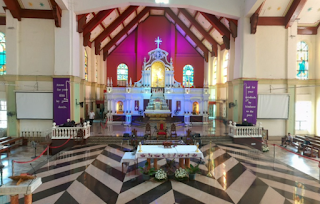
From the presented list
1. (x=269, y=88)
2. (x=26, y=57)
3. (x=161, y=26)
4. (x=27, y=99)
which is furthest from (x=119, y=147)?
(x=161, y=26)

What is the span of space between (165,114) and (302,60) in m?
12.6

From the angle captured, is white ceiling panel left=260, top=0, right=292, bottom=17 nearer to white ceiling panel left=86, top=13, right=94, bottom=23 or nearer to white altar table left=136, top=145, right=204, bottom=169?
white altar table left=136, top=145, right=204, bottom=169

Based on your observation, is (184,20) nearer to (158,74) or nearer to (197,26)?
(197,26)

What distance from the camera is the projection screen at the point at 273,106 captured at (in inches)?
599

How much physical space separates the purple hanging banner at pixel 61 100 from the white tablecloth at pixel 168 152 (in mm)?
8023

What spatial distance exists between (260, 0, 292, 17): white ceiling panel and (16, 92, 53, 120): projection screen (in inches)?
660

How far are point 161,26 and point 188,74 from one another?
24.1 ft

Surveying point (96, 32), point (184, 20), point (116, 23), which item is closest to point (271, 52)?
point (184, 20)

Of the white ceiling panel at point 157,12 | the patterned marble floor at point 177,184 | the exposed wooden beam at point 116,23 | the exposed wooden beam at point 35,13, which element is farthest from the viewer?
the white ceiling panel at point 157,12

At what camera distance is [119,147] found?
39.9 ft

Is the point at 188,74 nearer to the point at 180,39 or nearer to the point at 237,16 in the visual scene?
the point at 180,39

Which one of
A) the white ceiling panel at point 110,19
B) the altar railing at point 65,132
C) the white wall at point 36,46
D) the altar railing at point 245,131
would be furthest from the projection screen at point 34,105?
the altar railing at point 245,131

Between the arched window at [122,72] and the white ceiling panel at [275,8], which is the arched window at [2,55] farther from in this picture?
the white ceiling panel at [275,8]

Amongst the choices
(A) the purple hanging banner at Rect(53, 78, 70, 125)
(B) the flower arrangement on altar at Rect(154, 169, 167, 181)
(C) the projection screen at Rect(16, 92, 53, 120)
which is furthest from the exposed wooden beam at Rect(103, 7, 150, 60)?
(B) the flower arrangement on altar at Rect(154, 169, 167, 181)
